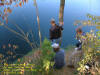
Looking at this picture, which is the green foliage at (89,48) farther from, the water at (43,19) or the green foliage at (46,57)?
the water at (43,19)

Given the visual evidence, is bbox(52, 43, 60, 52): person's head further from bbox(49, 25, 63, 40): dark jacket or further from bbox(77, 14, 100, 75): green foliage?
bbox(49, 25, 63, 40): dark jacket

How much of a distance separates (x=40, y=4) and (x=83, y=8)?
4710 millimetres

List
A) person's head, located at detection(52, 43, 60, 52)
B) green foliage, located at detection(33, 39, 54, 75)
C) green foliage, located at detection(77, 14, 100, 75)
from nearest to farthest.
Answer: green foliage, located at detection(77, 14, 100, 75)
green foliage, located at detection(33, 39, 54, 75)
person's head, located at detection(52, 43, 60, 52)

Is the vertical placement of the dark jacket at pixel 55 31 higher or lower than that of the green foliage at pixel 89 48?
higher

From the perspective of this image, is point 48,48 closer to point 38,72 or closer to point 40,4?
point 38,72

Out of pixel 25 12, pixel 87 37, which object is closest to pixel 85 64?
pixel 87 37

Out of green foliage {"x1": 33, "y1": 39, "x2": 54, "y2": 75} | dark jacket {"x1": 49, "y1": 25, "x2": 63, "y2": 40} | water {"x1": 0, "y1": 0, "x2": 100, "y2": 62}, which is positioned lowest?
green foliage {"x1": 33, "y1": 39, "x2": 54, "y2": 75}

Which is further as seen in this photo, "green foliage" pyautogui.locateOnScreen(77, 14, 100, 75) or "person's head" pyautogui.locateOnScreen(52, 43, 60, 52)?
"person's head" pyautogui.locateOnScreen(52, 43, 60, 52)

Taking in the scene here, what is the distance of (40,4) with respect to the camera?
1571 centimetres

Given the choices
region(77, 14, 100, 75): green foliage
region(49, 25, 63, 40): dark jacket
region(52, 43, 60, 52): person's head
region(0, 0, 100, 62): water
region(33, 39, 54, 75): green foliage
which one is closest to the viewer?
region(77, 14, 100, 75): green foliage

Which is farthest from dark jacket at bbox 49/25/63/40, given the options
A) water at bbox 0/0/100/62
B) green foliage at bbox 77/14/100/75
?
water at bbox 0/0/100/62

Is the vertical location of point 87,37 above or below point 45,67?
above

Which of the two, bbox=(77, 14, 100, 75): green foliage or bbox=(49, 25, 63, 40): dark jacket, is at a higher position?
bbox=(49, 25, 63, 40): dark jacket

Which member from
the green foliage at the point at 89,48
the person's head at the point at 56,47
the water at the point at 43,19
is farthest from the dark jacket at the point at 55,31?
the water at the point at 43,19
